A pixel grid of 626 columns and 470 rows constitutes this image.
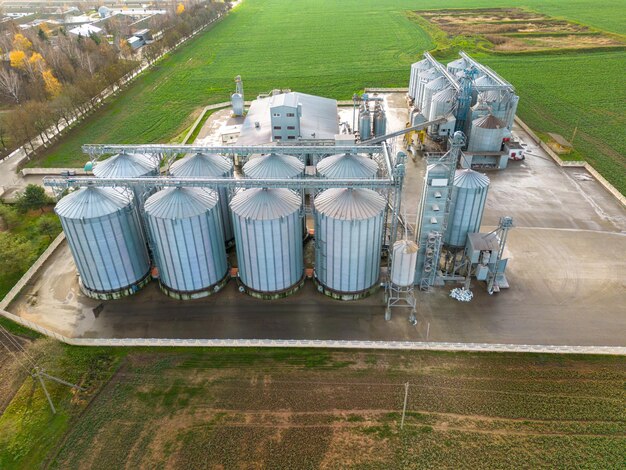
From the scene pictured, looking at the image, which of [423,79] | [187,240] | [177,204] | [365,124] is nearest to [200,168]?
[177,204]

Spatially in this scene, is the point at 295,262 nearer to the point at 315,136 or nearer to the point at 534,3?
the point at 315,136

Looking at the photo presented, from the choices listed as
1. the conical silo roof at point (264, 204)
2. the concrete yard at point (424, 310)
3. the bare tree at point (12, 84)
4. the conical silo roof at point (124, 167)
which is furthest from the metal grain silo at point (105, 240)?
the bare tree at point (12, 84)

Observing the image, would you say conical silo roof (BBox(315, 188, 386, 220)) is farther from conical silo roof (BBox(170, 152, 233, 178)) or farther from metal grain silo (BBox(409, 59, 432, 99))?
metal grain silo (BBox(409, 59, 432, 99))

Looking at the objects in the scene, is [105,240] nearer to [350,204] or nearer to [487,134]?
[350,204]

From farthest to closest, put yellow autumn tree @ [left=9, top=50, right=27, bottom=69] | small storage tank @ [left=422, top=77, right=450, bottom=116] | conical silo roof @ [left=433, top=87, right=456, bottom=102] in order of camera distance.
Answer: yellow autumn tree @ [left=9, top=50, right=27, bottom=69], small storage tank @ [left=422, top=77, right=450, bottom=116], conical silo roof @ [left=433, top=87, right=456, bottom=102]

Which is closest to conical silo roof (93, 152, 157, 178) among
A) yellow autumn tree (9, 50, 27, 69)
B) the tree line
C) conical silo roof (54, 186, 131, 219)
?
conical silo roof (54, 186, 131, 219)

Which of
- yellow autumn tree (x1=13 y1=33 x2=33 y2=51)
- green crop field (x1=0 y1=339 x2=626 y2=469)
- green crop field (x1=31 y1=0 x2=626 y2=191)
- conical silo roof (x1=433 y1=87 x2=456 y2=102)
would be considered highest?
Answer: yellow autumn tree (x1=13 y1=33 x2=33 y2=51)

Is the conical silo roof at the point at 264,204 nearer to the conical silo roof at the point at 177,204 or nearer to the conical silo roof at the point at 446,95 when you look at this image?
the conical silo roof at the point at 177,204

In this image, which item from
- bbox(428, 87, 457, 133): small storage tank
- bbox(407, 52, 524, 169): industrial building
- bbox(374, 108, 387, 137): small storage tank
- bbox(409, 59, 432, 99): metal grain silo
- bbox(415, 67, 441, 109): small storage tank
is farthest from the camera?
bbox(409, 59, 432, 99): metal grain silo
